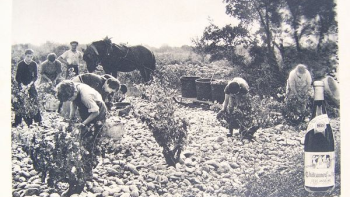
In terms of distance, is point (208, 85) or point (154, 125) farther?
point (208, 85)

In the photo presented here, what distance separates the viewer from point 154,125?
1959 mm

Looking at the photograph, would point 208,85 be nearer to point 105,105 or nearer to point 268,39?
point 268,39

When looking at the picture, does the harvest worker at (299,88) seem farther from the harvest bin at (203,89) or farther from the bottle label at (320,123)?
the harvest bin at (203,89)

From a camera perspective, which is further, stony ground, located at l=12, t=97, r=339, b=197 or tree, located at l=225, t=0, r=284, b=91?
tree, located at l=225, t=0, r=284, b=91

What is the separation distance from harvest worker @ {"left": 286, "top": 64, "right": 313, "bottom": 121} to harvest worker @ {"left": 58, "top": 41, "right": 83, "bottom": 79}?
1368 mm

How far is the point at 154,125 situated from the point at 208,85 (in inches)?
18.0

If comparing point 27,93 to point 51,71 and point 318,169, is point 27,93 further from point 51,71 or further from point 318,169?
point 318,169

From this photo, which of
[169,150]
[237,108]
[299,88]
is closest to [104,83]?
[169,150]

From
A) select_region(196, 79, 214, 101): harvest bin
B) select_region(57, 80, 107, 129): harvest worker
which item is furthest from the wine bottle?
select_region(57, 80, 107, 129): harvest worker

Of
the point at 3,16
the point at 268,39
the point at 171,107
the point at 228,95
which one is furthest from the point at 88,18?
the point at 268,39

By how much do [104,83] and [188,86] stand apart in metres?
0.54

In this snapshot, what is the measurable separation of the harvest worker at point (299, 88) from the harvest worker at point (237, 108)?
294 mm

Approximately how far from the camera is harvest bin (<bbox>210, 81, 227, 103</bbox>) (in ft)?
6.95

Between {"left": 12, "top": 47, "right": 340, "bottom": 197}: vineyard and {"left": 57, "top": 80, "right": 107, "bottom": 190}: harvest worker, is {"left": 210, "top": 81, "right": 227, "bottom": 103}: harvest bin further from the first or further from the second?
{"left": 57, "top": 80, "right": 107, "bottom": 190}: harvest worker
